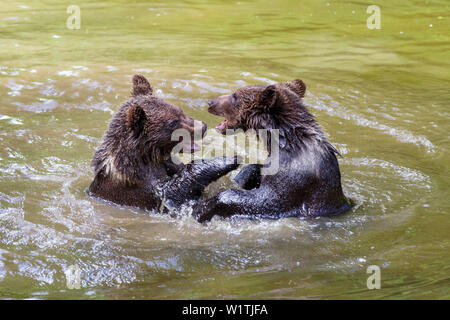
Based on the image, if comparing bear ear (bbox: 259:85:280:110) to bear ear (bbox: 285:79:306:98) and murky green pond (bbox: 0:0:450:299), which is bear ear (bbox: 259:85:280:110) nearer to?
bear ear (bbox: 285:79:306:98)

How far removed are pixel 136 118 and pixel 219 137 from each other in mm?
4010

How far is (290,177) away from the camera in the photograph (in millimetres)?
8219

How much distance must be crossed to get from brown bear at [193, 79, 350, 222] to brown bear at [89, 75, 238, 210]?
17.6 inches

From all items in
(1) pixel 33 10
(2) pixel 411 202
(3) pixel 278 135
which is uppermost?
(1) pixel 33 10

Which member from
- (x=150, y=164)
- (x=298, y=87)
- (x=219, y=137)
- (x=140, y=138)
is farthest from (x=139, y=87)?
(x=219, y=137)

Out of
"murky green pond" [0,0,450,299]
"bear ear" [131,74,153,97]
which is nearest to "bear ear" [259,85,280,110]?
"murky green pond" [0,0,450,299]

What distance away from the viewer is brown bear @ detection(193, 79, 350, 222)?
824 centimetres

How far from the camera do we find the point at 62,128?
12.1 m

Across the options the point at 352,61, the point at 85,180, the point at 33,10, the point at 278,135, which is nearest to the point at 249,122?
the point at 278,135

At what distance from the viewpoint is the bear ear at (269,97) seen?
8.30 metres
